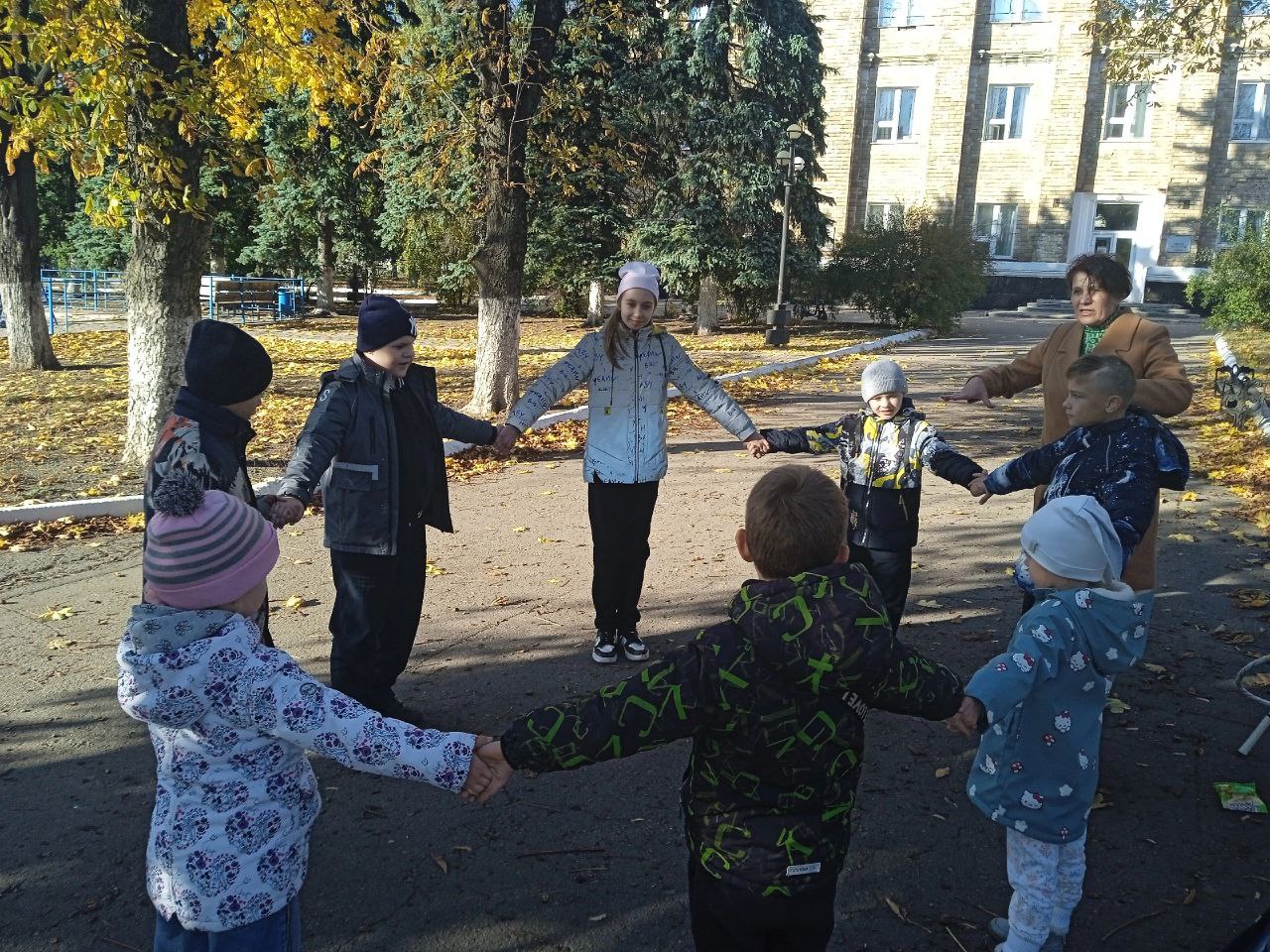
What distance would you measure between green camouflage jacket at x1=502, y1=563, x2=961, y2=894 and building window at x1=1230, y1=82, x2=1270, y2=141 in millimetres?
43180

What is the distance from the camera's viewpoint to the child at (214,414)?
10.5 feet

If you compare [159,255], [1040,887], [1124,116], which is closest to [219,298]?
[159,255]

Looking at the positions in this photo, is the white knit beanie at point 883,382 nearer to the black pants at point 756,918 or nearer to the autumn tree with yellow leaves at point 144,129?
the black pants at point 756,918

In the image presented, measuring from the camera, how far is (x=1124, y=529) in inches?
142

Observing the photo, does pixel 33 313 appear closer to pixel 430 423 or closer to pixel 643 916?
pixel 430 423

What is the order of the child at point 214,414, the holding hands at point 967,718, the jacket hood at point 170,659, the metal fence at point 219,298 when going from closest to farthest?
the jacket hood at point 170,659
the holding hands at point 967,718
the child at point 214,414
the metal fence at point 219,298

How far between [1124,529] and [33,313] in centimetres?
1781

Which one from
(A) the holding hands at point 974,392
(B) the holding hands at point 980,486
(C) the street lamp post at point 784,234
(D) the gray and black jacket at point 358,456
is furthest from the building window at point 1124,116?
(D) the gray and black jacket at point 358,456

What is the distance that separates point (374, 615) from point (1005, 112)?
137ft

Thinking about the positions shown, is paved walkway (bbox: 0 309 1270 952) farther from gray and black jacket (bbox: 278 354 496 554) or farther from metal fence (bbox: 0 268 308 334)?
metal fence (bbox: 0 268 308 334)

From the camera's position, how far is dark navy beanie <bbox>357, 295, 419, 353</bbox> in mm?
4180

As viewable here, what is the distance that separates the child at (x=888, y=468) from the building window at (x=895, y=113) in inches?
1586

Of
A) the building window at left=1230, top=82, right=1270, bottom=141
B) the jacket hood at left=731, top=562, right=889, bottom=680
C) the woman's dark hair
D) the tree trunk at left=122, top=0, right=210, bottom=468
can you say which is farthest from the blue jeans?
the building window at left=1230, top=82, right=1270, bottom=141

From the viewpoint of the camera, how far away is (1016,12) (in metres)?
39.1
